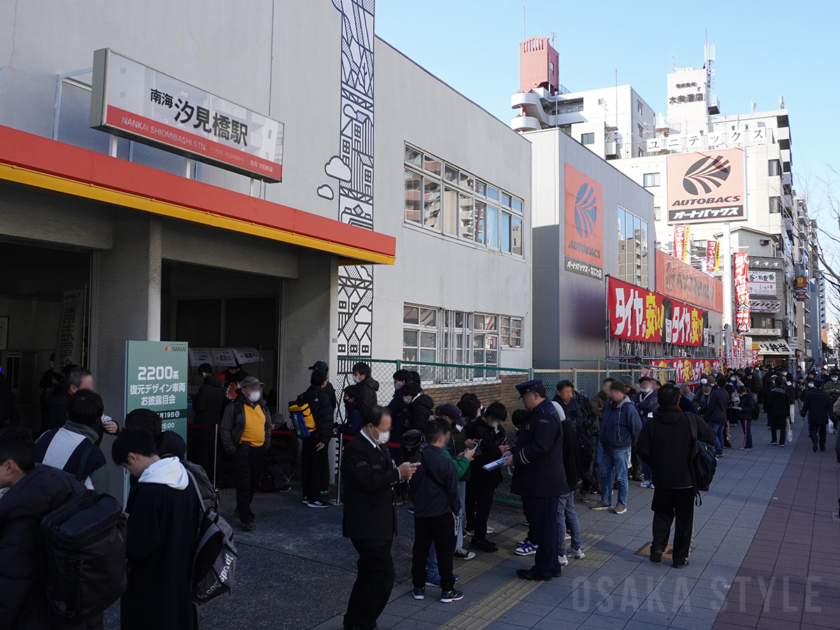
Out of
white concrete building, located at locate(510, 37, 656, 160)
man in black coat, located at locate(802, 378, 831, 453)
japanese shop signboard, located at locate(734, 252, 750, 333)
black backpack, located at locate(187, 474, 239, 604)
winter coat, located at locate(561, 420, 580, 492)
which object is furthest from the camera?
white concrete building, located at locate(510, 37, 656, 160)

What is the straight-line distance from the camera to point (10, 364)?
12.7m

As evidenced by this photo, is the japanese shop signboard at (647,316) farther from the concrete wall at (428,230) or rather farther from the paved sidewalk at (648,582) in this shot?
the paved sidewalk at (648,582)

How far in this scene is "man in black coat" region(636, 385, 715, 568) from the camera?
712 cm

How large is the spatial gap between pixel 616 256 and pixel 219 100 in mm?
20004

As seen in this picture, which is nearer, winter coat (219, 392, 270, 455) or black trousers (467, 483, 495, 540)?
black trousers (467, 483, 495, 540)

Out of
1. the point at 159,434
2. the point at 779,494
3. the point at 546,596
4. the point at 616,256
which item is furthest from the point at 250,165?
the point at 616,256

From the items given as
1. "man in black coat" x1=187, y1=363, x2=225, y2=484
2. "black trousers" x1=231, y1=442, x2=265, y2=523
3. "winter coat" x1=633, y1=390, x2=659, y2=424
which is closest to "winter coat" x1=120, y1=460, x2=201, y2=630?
"black trousers" x1=231, y1=442, x2=265, y2=523

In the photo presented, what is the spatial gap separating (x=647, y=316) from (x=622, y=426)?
16029mm

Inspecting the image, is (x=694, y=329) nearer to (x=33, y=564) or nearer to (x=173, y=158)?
(x=173, y=158)

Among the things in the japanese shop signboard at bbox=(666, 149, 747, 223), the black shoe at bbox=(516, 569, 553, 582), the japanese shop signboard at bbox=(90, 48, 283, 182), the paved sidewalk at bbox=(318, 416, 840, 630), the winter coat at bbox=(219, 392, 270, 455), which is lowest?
the paved sidewalk at bbox=(318, 416, 840, 630)

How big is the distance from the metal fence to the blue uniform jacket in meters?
3.26

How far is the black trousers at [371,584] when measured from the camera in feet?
17.0

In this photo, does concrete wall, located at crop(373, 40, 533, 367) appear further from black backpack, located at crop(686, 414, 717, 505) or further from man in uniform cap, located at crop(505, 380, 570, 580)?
black backpack, located at crop(686, 414, 717, 505)

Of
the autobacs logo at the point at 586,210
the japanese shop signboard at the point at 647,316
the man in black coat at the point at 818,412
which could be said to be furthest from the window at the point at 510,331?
the man in black coat at the point at 818,412
